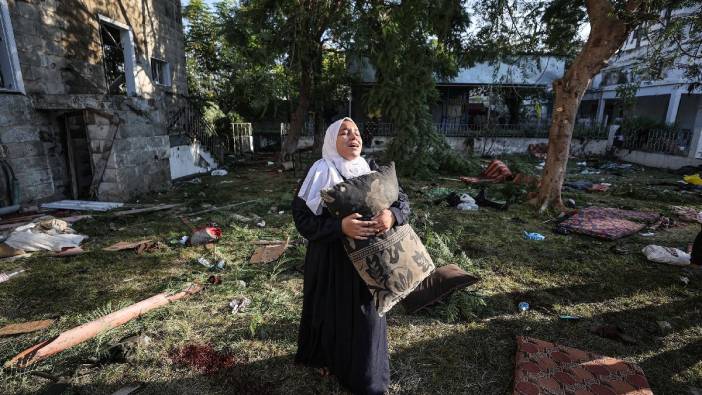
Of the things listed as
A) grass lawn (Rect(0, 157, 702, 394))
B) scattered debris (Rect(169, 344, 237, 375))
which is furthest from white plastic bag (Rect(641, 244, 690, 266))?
scattered debris (Rect(169, 344, 237, 375))

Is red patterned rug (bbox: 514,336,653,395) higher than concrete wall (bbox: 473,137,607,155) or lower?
lower

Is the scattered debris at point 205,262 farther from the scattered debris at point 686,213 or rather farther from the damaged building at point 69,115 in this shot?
the scattered debris at point 686,213

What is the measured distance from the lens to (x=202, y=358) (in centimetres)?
260

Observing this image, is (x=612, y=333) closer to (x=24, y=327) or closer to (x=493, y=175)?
(x=24, y=327)

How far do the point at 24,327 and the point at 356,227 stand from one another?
3220 mm

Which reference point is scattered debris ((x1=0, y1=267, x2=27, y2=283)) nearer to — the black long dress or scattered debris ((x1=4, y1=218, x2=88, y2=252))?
scattered debris ((x1=4, y1=218, x2=88, y2=252))

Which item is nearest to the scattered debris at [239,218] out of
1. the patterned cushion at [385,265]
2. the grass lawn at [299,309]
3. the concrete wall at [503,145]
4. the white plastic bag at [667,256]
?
the grass lawn at [299,309]

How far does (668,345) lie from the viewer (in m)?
2.80

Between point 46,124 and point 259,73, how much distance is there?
20.5 ft

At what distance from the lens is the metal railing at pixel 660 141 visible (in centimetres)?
1163

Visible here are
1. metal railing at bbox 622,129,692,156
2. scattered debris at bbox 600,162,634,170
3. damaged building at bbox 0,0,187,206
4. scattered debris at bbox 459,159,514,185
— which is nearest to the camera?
damaged building at bbox 0,0,187,206

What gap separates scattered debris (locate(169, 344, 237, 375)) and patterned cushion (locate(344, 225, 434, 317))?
4.57 ft

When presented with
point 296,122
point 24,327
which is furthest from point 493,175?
point 24,327

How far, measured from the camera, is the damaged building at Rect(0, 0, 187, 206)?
19.3ft
